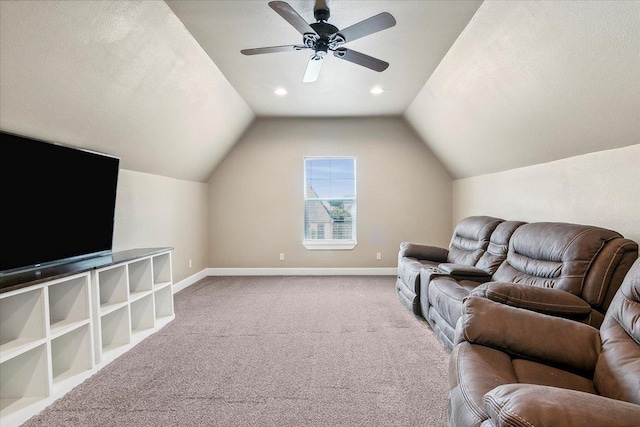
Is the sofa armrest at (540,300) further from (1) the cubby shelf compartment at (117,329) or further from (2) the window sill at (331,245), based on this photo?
(2) the window sill at (331,245)

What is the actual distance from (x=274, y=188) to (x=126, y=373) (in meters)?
3.86

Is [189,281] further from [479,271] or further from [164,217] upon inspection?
[479,271]

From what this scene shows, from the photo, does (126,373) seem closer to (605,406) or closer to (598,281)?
(605,406)

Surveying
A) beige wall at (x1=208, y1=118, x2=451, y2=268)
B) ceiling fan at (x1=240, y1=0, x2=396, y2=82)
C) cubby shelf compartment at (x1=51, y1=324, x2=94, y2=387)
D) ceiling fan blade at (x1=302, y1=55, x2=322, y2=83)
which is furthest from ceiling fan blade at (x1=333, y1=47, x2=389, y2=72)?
beige wall at (x1=208, y1=118, x2=451, y2=268)

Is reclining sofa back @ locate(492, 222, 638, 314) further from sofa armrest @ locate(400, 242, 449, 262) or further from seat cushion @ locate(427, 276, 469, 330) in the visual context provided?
sofa armrest @ locate(400, 242, 449, 262)

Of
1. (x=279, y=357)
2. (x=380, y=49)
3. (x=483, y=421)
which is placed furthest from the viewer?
(x=380, y=49)

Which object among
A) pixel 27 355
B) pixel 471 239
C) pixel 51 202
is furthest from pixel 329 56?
pixel 27 355

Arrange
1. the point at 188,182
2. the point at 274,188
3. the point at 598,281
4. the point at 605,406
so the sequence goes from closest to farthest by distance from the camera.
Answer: the point at 605,406 < the point at 598,281 < the point at 188,182 < the point at 274,188

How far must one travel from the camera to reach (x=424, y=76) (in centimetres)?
393

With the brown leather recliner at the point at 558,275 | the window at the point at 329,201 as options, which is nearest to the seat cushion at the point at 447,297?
the brown leather recliner at the point at 558,275

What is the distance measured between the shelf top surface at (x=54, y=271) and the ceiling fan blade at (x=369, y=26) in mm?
2533

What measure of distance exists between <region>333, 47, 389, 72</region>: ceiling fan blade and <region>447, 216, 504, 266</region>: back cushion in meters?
2.08

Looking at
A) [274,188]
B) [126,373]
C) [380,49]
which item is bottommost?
[126,373]

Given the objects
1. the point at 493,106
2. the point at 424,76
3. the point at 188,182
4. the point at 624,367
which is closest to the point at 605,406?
the point at 624,367
